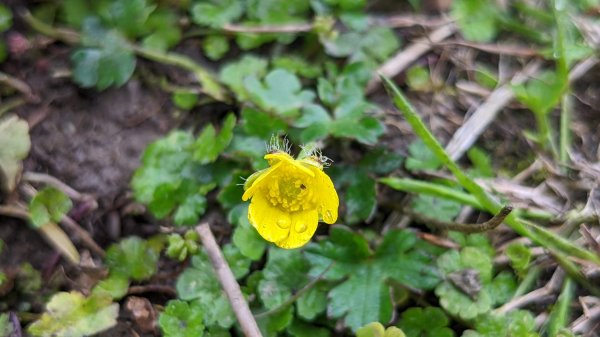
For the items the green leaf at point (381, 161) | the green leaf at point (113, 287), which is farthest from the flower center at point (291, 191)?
the green leaf at point (113, 287)

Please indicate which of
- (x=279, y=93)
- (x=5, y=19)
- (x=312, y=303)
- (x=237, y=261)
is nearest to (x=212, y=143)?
(x=279, y=93)

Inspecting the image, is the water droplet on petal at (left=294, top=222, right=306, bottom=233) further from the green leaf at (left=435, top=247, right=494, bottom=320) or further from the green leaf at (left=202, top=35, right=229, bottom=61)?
the green leaf at (left=202, top=35, right=229, bottom=61)

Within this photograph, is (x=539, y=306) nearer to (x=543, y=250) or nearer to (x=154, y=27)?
(x=543, y=250)

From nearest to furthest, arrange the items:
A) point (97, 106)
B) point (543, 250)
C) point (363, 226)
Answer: point (543, 250) → point (363, 226) → point (97, 106)

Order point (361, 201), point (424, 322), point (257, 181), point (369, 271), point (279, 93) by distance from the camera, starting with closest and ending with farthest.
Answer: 1. point (257, 181)
2. point (424, 322)
3. point (369, 271)
4. point (361, 201)
5. point (279, 93)

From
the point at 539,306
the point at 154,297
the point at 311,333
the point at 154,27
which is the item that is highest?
the point at 154,27

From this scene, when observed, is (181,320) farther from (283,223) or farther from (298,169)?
(298,169)

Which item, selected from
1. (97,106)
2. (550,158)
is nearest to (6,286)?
(97,106)
